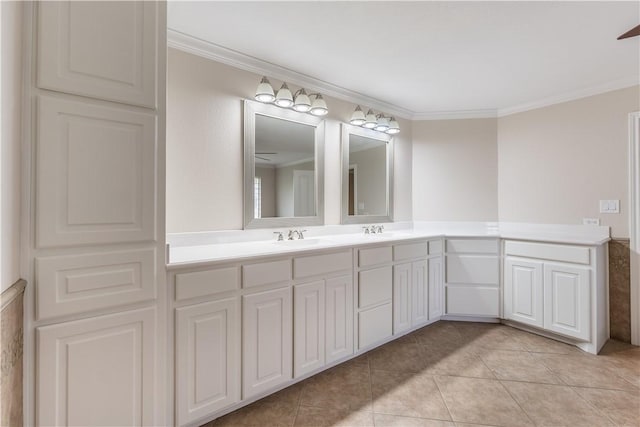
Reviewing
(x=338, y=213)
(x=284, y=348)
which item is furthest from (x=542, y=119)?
(x=284, y=348)

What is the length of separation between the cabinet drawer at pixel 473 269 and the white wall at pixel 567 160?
75 cm

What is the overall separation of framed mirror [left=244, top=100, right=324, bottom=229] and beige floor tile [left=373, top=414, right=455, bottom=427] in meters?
1.50

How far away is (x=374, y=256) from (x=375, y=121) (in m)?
1.50

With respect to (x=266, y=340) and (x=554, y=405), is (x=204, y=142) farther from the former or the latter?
(x=554, y=405)

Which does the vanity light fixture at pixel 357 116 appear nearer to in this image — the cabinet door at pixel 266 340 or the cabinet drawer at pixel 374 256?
the cabinet drawer at pixel 374 256

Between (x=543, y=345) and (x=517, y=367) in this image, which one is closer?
(x=517, y=367)

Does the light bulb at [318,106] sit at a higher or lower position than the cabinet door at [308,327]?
higher

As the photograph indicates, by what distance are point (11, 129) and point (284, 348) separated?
1613 mm

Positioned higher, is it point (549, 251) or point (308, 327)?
point (549, 251)

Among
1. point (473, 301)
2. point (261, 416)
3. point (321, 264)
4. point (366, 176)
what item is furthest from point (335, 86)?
point (261, 416)

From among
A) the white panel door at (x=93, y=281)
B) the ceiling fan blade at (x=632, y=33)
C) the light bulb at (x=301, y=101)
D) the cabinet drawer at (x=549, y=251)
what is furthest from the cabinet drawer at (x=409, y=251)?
the ceiling fan blade at (x=632, y=33)

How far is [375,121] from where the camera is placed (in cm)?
316

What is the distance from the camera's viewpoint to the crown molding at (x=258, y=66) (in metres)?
2.04

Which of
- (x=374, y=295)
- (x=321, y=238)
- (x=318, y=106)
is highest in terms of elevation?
(x=318, y=106)
